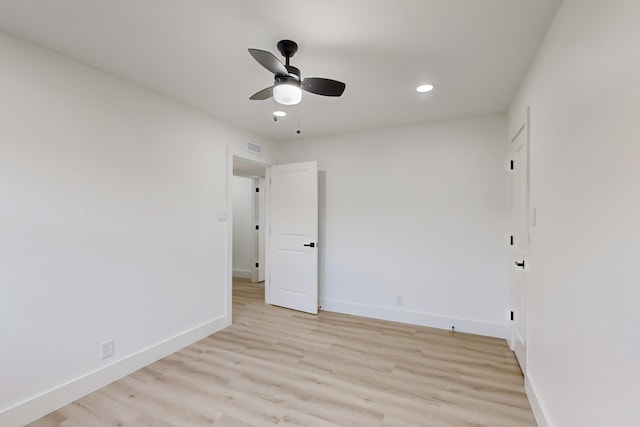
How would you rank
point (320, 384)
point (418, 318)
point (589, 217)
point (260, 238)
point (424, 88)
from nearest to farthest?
point (589, 217) < point (320, 384) < point (424, 88) < point (418, 318) < point (260, 238)

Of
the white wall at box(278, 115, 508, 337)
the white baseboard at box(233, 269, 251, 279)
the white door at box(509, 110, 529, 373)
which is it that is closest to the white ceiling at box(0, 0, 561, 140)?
the white door at box(509, 110, 529, 373)

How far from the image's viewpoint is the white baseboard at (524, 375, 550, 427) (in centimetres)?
182

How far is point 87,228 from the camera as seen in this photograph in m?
2.31

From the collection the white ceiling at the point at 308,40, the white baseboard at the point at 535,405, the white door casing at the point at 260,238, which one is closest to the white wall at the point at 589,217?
the white baseboard at the point at 535,405

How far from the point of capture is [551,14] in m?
1.71

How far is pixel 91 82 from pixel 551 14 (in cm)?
323

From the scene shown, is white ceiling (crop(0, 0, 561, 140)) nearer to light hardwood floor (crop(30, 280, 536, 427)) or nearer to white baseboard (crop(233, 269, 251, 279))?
light hardwood floor (crop(30, 280, 536, 427))

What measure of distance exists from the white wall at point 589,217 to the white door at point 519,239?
19.1 inches

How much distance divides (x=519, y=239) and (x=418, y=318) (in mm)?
1569

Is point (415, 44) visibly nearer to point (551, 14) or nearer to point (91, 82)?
point (551, 14)

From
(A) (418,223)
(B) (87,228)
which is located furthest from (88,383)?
(A) (418,223)

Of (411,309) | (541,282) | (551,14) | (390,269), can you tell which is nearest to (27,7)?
(551,14)

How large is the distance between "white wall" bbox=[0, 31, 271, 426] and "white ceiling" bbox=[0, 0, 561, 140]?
31 cm

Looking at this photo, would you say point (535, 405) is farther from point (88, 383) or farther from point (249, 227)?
point (249, 227)
